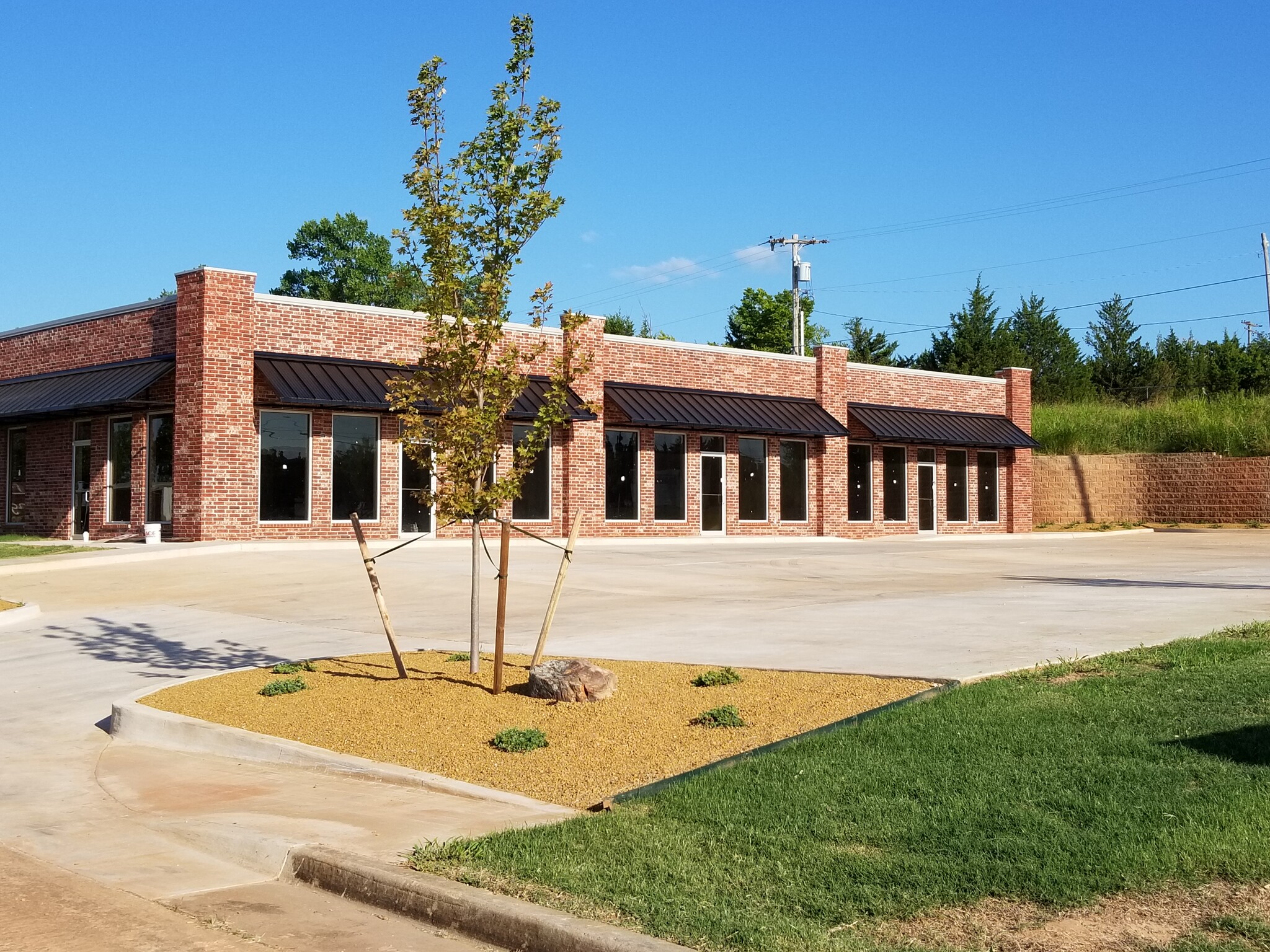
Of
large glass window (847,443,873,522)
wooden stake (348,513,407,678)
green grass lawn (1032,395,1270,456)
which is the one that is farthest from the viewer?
green grass lawn (1032,395,1270,456)

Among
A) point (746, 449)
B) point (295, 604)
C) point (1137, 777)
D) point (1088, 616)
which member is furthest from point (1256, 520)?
point (1137, 777)

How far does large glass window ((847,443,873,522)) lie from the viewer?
117 ft

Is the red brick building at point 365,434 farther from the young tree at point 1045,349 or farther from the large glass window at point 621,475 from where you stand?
the young tree at point 1045,349

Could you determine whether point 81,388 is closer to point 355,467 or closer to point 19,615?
point 355,467

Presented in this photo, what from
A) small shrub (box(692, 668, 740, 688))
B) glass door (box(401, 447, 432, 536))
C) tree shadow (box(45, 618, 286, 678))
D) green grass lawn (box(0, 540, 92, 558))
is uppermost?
glass door (box(401, 447, 432, 536))

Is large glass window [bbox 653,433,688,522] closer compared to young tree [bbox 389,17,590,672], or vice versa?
young tree [bbox 389,17,590,672]

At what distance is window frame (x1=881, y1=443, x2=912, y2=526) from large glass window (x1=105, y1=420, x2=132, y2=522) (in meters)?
20.6

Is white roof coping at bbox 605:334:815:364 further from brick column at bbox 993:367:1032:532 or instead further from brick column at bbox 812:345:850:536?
brick column at bbox 993:367:1032:532

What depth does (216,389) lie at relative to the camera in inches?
965

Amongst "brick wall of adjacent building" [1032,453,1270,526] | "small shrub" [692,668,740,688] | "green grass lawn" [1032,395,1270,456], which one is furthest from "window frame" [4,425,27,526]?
"green grass lawn" [1032,395,1270,456]

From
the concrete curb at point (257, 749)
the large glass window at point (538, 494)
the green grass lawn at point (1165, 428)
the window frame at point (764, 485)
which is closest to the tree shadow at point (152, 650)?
the concrete curb at point (257, 749)

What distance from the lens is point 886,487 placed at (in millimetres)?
36562

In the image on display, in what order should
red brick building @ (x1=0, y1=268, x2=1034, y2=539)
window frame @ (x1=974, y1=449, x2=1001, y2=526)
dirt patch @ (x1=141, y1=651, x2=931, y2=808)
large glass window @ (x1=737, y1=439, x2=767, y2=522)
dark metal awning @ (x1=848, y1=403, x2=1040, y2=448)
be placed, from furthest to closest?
window frame @ (x1=974, y1=449, x2=1001, y2=526) → dark metal awning @ (x1=848, y1=403, x2=1040, y2=448) → large glass window @ (x1=737, y1=439, x2=767, y2=522) → red brick building @ (x1=0, y1=268, x2=1034, y2=539) → dirt patch @ (x1=141, y1=651, x2=931, y2=808)

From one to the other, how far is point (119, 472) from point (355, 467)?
523 cm
